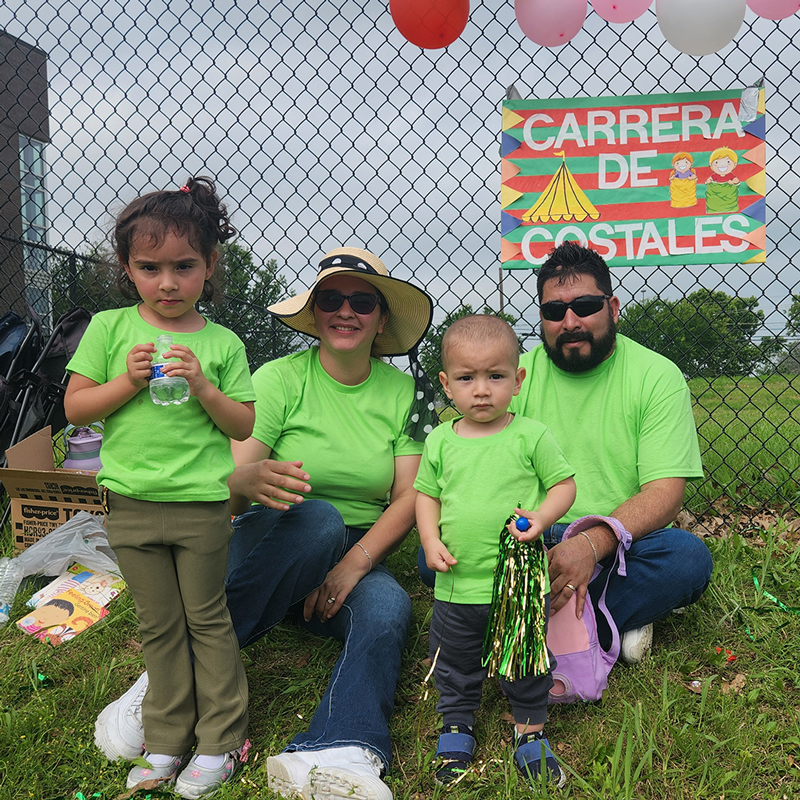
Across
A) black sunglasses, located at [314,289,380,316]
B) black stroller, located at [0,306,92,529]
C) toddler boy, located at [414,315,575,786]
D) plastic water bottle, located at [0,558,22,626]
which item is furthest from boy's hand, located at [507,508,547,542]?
black stroller, located at [0,306,92,529]

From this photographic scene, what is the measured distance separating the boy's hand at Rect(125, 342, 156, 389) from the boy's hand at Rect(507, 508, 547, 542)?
1012 millimetres

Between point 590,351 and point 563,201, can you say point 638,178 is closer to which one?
point 563,201

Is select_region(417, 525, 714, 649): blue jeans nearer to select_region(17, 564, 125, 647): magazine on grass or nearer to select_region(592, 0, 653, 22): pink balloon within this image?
select_region(17, 564, 125, 647): magazine on grass

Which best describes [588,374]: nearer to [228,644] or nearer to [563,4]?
[228,644]

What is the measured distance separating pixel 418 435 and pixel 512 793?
44.8 inches

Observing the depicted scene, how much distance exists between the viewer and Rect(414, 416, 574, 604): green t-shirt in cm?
204

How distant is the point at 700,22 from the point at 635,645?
8.16 ft

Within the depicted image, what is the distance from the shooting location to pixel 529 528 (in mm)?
1928

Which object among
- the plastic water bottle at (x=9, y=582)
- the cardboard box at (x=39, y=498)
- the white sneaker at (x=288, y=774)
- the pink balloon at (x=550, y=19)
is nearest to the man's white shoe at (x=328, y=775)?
the white sneaker at (x=288, y=774)

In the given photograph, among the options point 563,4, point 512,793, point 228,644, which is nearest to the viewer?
point 512,793

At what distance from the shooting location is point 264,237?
12.6 feet

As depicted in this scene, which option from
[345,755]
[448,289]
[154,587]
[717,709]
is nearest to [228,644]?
[154,587]

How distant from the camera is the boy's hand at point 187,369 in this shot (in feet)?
6.06

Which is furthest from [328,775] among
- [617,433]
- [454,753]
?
[617,433]
